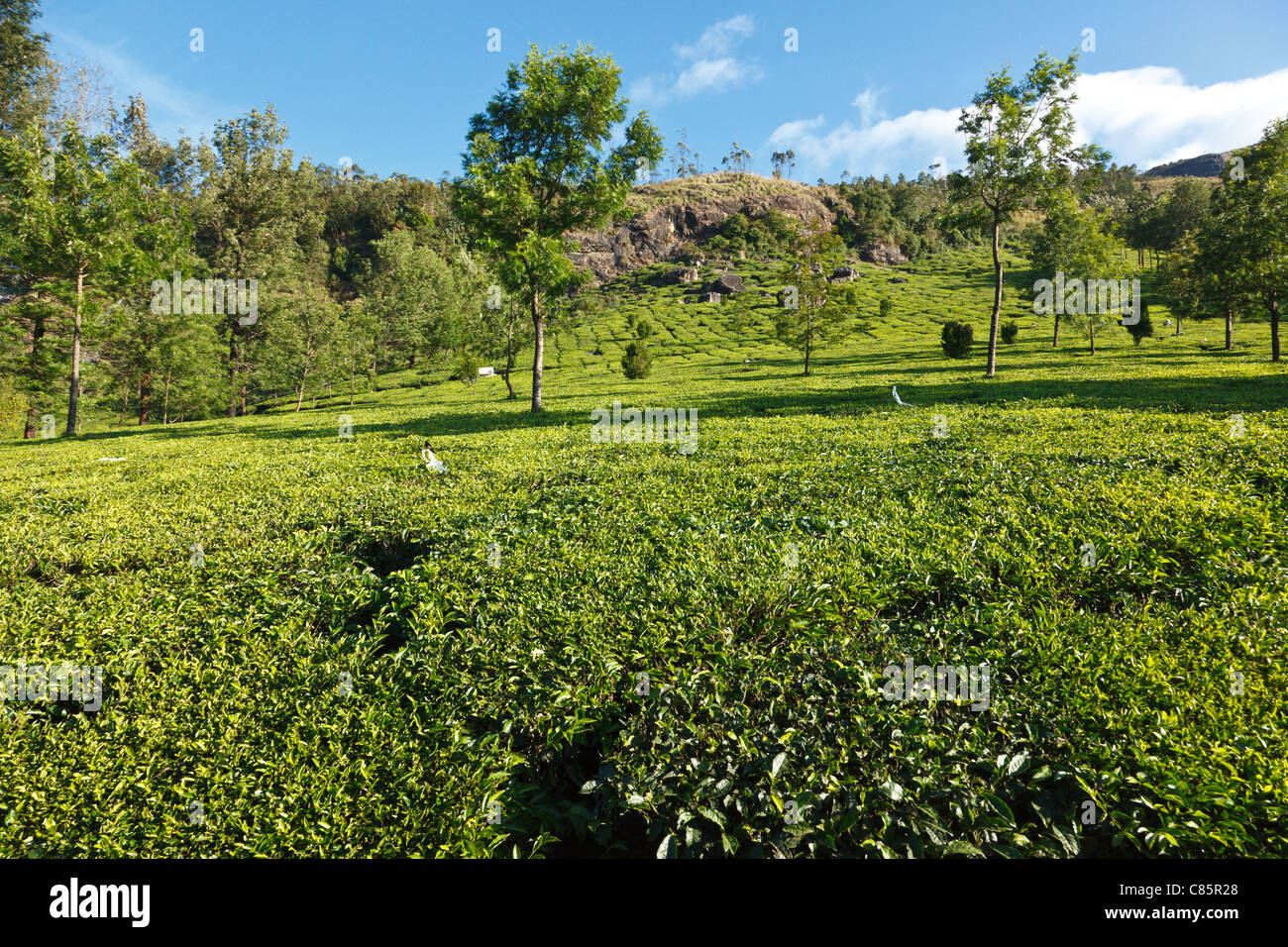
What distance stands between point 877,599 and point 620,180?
68.7 ft

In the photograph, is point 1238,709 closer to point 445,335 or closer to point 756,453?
point 756,453

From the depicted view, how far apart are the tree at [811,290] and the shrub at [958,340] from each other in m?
9.07

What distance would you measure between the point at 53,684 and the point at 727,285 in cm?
12435

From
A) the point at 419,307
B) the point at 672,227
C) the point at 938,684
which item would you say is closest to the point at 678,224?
the point at 672,227

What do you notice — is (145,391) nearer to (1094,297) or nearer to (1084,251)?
(1084,251)

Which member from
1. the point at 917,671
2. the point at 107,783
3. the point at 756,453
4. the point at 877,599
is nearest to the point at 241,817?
the point at 107,783

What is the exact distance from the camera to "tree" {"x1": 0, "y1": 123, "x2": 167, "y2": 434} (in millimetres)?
24391

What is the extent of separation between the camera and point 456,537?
7.02 meters

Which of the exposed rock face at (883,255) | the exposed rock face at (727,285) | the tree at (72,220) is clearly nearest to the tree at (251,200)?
the tree at (72,220)

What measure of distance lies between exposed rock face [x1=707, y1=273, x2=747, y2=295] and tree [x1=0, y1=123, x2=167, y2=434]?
4012 inches

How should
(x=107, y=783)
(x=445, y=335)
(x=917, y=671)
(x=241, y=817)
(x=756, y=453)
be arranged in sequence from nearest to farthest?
(x=241, y=817) < (x=107, y=783) < (x=917, y=671) < (x=756, y=453) < (x=445, y=335)

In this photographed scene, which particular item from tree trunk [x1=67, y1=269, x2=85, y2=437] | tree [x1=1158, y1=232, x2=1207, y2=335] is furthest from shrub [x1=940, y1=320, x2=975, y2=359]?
tree trunk [x1=67, y1=269, x2=85, y2=437]

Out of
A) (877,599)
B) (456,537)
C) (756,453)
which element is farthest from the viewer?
(756,453)
